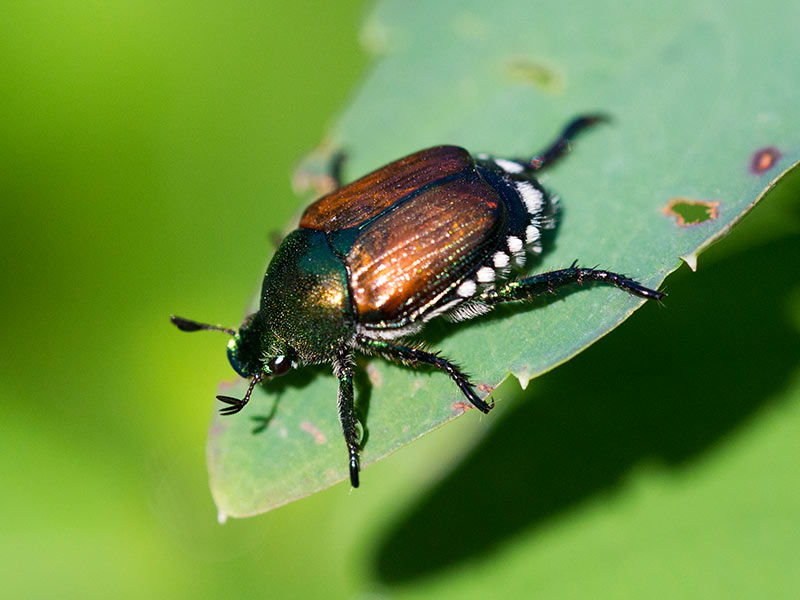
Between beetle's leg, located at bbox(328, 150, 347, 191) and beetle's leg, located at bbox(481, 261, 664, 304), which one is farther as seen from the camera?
beetle's leg, located at bbox(328, 150, 347, 191)

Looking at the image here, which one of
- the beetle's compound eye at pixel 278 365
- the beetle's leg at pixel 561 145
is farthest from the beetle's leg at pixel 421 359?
the beetle's leg at pixel 561 145

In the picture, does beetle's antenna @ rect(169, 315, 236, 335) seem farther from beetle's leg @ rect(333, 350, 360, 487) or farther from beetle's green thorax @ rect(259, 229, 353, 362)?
beetle's leg @ rect(333, 350, 360, 487)

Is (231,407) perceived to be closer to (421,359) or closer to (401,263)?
(421,359)

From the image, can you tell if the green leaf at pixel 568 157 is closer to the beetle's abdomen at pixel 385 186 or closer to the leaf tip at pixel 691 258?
the leaf tip at pixel 691 258

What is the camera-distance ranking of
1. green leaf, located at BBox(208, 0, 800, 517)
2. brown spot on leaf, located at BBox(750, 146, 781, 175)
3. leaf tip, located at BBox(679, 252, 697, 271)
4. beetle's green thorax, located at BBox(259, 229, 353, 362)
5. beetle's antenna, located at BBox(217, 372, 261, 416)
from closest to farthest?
leaf tip, located at BBox(679, 252, 697, 271) → brown spot on leaf, located at BBox(750, 146, 781, 175) → green leaf, located at BBox(208, 0, 800, 517) → beetle's antenna, located at BBox(217, 372, 261, 416) → beetle's green thorax, located at BBox(259, 229, 353, 362)

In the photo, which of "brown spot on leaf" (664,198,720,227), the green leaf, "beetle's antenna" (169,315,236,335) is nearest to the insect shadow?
the green leaf

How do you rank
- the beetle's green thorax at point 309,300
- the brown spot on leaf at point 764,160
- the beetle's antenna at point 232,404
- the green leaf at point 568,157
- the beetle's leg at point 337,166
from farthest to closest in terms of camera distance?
the beetle's leg at point 337,166, the beetle's green thorax at point 309,300, the beetle's antenna at point 232,404, the green leaf at point 568,157, the brown spot on leaf at point 764,160

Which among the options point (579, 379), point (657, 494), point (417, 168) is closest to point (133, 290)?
point (417, 168)
